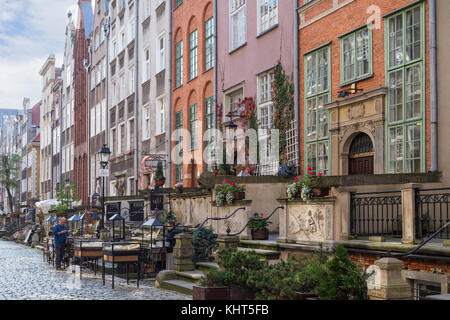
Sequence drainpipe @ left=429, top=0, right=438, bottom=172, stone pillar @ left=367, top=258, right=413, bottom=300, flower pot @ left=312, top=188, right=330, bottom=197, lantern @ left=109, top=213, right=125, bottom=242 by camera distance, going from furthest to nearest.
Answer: lantern @ left=109, top=213, right=125, bottom=242 → drainpipe @ left=429, top=0, right=438, bottom=172 → flower pot @ left=312, top=188, right=330, bottom=197 → stone pillar @ left=367, top=258, right=413, bottom=300

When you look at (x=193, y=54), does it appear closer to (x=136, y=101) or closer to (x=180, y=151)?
(x=180, y=151)

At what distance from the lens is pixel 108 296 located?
12.1m

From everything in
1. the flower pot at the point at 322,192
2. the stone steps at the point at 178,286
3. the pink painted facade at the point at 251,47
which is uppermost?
the pink painted facade at the point at 251,47

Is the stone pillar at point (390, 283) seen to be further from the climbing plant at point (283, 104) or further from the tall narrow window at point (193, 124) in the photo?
the tall narrow window at point (193, 124)

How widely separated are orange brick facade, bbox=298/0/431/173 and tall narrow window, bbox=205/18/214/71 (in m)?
7.49

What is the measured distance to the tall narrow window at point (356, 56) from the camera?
1551 centimetres

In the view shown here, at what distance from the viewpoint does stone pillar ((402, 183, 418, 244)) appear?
10016 millimetres

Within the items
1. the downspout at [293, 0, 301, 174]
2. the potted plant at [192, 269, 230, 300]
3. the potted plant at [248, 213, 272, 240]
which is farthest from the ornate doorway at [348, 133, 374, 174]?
the potted plant at [192, 269, 230, 300]

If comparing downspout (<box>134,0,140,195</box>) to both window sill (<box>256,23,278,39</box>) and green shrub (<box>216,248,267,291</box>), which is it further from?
green shrub (<box>216,248,267,291</box>)

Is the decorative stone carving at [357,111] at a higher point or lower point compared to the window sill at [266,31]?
lower

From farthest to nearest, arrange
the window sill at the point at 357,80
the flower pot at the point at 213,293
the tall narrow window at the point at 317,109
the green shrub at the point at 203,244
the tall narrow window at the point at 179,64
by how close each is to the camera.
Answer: the tall narrow window at the point at 179,64
the tall narrow window at the point at 317,109
the window sill at the point at 357,80
the green shrub at the point at 203,244
the flower pot at the point at 213,293

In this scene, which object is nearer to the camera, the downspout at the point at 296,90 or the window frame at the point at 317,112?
the window frame at the point at 317,112

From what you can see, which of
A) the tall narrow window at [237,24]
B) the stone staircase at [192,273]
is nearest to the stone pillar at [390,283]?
the stone staircase at [192,273]

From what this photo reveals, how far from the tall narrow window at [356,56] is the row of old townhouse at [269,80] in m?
0.04
